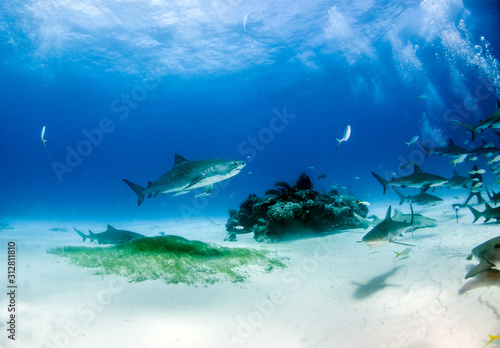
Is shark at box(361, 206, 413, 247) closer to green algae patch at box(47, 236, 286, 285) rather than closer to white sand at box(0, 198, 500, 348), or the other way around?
white sand at box(0, 198, 500, 348)

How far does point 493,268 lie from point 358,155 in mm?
161592

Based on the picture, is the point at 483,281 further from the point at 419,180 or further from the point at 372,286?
the point at 419,180

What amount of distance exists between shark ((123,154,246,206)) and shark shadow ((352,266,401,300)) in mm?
3540

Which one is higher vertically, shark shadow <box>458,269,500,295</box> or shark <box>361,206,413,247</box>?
shark <box>361,206,413,247</box>

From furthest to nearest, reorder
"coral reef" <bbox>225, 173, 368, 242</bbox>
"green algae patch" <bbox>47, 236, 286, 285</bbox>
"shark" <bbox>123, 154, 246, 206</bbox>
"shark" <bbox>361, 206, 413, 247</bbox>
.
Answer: "coral reef" <bbox>225, 173, 368, 242</bbox>, "shark" <bbox>123, 154, 246, 206</bbox>, "green algae patch" <bbox>47, 236, 286, 285</bbox>, "shark" <bbox>361, 206, 413, 247</bbox>

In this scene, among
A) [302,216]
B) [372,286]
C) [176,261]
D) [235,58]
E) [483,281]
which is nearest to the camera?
[483,281]

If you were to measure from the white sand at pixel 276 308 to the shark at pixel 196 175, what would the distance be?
2428mm

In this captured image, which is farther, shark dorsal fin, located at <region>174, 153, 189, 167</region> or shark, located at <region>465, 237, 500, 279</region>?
shark dorsal fin, located at <region>174, 153, 189, 167</region>

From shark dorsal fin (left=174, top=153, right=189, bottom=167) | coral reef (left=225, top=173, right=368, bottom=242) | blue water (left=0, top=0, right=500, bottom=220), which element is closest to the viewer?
shark dorsal fin (left=174, top=153, right=189, bottom=167)

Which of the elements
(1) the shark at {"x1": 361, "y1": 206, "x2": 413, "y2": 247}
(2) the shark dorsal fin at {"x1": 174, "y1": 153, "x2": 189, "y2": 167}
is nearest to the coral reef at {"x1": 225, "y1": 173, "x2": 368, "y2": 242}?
(2) the shark dorsal fin at {"x1": 174, "y1": 153, "x2": 189, "y2": 167}

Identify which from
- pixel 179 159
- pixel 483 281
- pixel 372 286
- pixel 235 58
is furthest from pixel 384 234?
pixel 235 58

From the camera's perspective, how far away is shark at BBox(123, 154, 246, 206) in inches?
231

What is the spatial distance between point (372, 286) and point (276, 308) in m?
2.08

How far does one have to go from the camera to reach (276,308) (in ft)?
14.4
